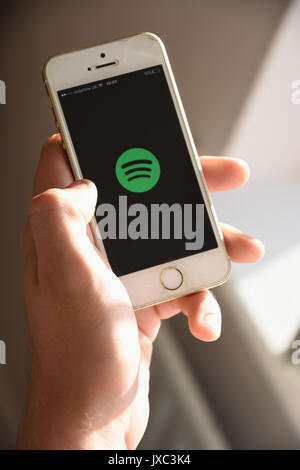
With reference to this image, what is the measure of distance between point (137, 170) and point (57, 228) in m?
0.19

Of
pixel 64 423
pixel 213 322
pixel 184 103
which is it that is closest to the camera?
pixel 64 423

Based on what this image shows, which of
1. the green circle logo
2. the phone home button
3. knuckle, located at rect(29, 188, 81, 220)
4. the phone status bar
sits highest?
the phone status bar

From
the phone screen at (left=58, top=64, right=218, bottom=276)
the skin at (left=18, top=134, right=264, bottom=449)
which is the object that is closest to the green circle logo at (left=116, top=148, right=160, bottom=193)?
the phone screen at (left=58, top=64, right=218, bottom=276)

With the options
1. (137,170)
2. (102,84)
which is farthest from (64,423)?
(102,84)

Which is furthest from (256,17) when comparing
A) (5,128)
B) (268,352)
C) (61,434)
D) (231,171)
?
(61,434)

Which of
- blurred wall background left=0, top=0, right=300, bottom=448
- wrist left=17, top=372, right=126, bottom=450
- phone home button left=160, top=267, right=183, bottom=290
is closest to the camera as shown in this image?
wrist left=17, top=372, right=126, bottom=450

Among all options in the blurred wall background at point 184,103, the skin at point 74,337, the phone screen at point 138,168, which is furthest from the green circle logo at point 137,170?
the blurred wall background at point 184,103

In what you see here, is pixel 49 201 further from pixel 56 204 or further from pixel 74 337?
pixel 74 337

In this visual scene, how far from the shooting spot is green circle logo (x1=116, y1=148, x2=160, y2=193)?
0.64 meters

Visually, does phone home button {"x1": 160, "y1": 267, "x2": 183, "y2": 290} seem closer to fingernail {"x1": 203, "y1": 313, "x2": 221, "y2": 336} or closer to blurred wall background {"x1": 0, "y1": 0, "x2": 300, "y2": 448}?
fingernail {"x1": 203, "y1": 313, "x2": 221, "y2": 336}

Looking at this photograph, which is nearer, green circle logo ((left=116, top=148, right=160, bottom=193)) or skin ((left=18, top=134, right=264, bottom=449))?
skin ((left=18, top=134, right=264, bottom=449))

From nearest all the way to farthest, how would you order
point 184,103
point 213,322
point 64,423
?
point 64,423 → point 213,322 → point 184,103

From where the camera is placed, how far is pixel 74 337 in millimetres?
503
